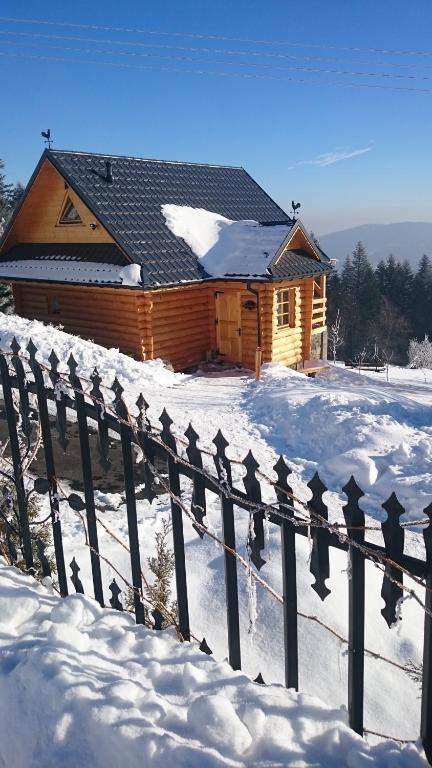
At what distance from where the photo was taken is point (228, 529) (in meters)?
2.57

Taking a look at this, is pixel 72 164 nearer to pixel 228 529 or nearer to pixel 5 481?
pixel 5 481

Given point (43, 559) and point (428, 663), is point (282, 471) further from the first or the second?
point (43, 559)

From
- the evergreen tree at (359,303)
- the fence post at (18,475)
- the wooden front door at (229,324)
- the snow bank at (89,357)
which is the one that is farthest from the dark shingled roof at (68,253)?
the evergreen tree at (359,303)

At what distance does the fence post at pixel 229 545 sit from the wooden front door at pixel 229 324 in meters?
13.3

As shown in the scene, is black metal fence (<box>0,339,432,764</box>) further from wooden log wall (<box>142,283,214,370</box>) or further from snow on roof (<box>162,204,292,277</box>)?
snow on roof (<box>162,204,292,277</box>)

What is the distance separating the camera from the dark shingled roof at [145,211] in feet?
47.1

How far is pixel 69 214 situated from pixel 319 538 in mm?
15579

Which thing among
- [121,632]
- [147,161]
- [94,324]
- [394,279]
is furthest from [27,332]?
[394,279]

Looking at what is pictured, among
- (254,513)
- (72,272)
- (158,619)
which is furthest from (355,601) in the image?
(72,272)

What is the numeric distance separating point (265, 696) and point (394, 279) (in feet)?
216

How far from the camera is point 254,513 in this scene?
8.18ft

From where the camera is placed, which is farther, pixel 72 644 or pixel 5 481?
pixel 5 481

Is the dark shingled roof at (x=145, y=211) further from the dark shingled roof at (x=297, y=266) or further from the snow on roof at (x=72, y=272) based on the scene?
the snow on roof at (x=72, y=272)

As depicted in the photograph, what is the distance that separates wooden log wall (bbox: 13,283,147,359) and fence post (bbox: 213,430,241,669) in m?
11.6
